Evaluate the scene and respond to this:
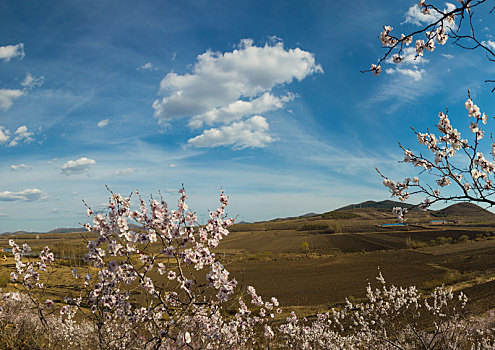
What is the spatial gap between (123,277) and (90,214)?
0.87m

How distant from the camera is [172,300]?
4.21 meters

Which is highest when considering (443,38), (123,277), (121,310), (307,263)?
(443,38)

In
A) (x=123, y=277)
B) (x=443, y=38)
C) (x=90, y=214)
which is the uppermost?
(x=443, y=38)

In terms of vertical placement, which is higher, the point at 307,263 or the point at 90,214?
the point at 90,214

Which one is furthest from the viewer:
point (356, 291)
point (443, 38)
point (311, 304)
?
point (356, 291)

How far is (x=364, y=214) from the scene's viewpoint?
153 meters

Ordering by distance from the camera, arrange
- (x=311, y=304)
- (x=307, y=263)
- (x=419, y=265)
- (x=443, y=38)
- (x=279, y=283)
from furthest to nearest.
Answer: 1. (x=307, y=263)
2. (x=419, y=265)
3. (x=279, y=283)
4. (x=311, y=304)
5. (x=443, y=38)

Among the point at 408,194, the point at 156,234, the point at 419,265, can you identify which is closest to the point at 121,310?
the point at 156,234

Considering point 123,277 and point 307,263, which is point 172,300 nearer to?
point 123,277

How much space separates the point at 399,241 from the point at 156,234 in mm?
72598

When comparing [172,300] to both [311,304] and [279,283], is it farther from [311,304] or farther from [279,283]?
[279,283]

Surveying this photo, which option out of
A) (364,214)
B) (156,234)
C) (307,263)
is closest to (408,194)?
(156,234)

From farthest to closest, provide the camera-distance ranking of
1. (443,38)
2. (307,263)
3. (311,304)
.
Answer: (307,263)
(311,304)
(443,38)

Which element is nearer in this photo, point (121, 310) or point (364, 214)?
point (121, 310)
